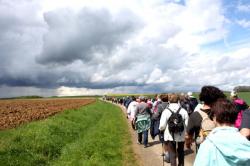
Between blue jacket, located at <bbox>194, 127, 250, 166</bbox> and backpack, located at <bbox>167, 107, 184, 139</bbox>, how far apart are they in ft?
15.2

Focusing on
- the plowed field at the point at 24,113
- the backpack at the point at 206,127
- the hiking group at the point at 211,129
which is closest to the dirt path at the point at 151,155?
the hiking group at the point at 211,129

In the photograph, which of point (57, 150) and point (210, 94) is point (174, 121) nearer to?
point (210, 94)

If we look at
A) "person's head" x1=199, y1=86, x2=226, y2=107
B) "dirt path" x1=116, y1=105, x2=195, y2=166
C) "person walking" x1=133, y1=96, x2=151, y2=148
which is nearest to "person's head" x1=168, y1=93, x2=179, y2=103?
"person's head" x1=199, y1=86, x2=226, y2=107

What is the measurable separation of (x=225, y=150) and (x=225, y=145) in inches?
2.1

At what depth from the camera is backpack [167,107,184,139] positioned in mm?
8586

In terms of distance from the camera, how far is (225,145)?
3781 millimetres

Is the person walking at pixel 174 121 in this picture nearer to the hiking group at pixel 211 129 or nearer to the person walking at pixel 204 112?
the hiking group at pixel 211 129

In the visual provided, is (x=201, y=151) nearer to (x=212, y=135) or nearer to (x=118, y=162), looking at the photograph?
(x=212, y=135)

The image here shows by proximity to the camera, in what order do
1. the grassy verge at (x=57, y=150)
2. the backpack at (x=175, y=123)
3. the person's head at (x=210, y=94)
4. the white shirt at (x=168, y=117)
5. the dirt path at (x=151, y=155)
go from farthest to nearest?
the grassy verge at (x=57, y=150) → the dirt path at (x=151, y=155) → the white shirt at (x=168, y=117) → the backpack at (x=175, y=123) → the person's head at (x=210, y=94)

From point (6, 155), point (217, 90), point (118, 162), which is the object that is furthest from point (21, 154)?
point (217, 90)

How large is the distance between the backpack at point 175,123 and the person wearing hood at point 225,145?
447cm

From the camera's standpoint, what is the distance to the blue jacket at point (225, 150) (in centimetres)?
374

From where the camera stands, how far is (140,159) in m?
12.3

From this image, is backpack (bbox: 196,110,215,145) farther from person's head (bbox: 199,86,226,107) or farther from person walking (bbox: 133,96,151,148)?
person walking (bbox: 133,96,151,148)
